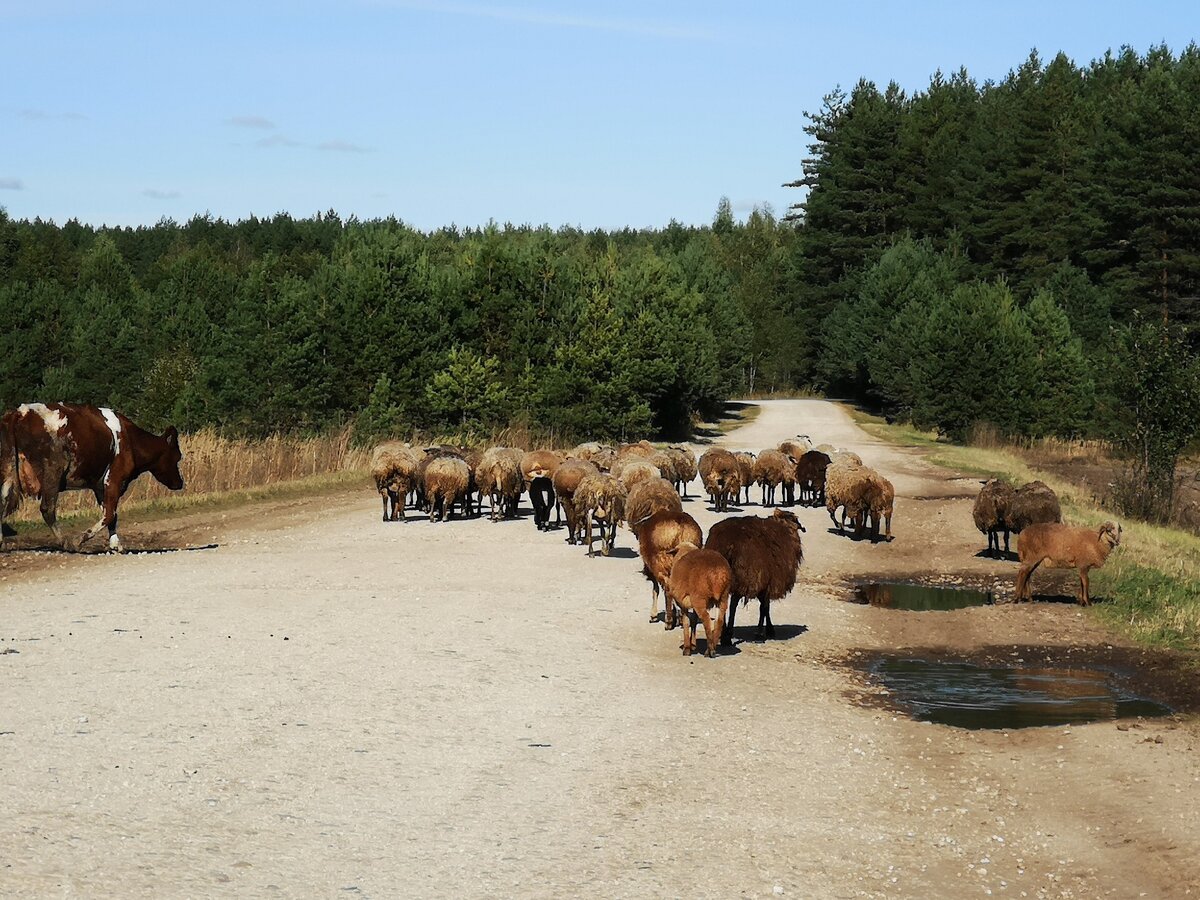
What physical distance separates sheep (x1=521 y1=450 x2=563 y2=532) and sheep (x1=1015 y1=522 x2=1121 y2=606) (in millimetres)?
9911

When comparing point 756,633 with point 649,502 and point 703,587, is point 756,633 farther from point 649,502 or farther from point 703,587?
point 649,502

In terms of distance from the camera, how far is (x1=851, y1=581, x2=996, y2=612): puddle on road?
66.4 ft

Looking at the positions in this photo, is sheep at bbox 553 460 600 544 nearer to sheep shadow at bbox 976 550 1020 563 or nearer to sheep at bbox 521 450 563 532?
sheep at bbox 521 450 563 532

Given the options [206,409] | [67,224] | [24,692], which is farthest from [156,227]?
[24,692]

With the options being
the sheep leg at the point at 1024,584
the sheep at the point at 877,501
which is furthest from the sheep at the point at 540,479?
the sheep leg at the point at 1024,584

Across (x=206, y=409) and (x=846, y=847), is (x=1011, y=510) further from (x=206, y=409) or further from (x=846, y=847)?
(x=206, y=409)

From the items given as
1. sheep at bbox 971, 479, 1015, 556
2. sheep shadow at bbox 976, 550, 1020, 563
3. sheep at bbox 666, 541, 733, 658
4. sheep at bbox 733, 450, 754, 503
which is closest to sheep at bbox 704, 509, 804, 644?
sheep at bbox 666, 541, 733, 658

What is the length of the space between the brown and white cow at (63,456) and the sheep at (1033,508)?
15554 mm

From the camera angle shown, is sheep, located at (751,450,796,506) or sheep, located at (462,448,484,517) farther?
sheep, located at (751,450,796,506)

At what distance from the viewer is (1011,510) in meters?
23.7

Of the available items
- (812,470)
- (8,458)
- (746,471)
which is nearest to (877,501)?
(812,470)

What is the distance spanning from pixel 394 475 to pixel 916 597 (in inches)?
444

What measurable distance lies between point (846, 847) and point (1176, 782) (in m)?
3.49

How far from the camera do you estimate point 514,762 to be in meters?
10.5
